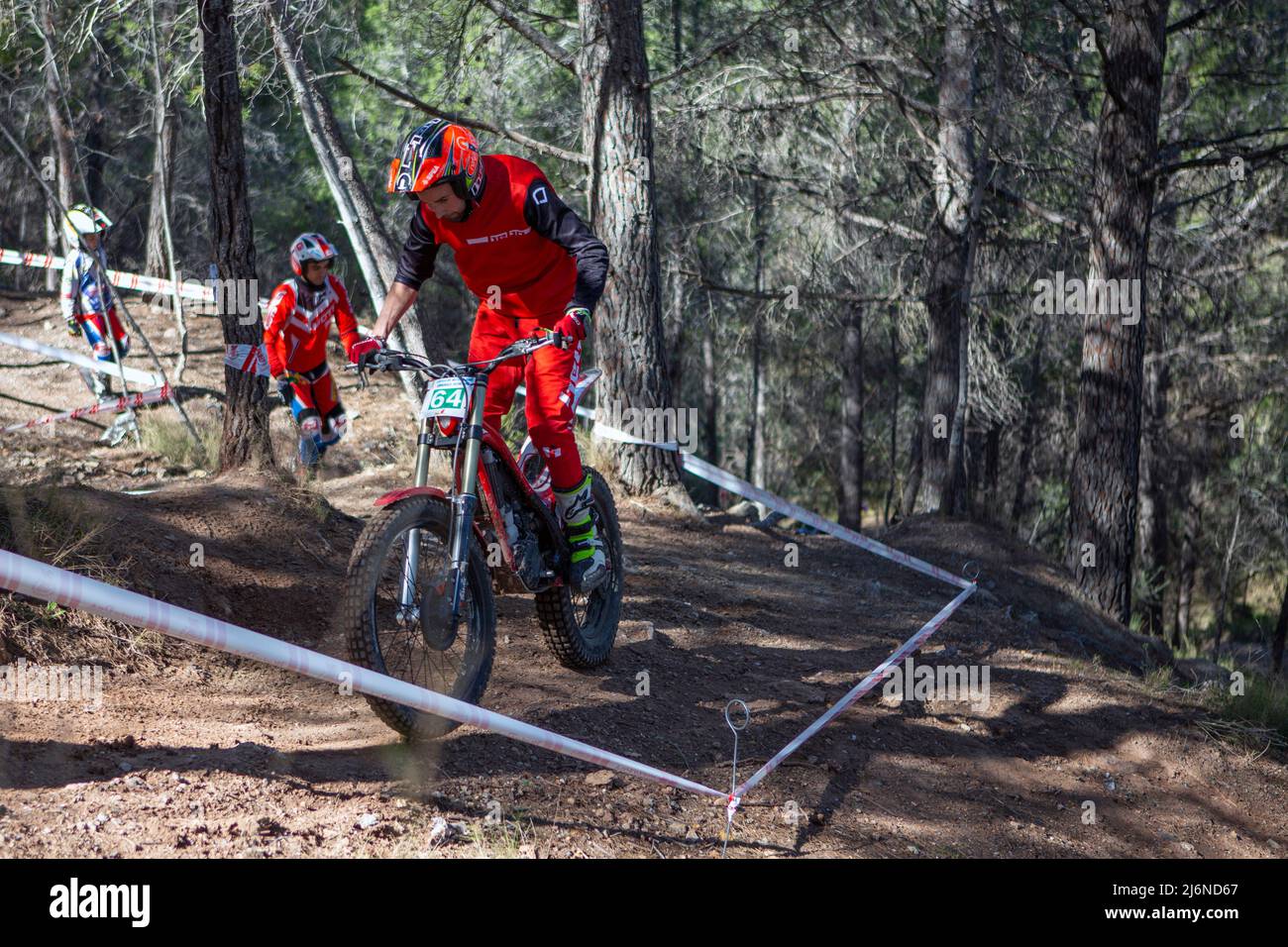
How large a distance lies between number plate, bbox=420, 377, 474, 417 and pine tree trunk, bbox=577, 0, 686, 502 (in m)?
4.89

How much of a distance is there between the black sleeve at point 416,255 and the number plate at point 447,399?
3.25ft

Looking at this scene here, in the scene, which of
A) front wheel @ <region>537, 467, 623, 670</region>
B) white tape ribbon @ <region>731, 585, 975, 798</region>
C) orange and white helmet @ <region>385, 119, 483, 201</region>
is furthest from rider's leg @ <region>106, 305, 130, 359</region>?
white tape ribbon @ <region>731, 585, 975, 798</region>

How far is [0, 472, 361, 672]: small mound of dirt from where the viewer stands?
502cm

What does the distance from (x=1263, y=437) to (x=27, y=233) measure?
28.5 metres

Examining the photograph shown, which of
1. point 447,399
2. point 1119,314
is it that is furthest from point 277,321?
point 1119,314

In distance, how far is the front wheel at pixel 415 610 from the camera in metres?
4.05

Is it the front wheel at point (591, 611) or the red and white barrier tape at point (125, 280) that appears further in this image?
the red and white barrier tape at point (125, 280)

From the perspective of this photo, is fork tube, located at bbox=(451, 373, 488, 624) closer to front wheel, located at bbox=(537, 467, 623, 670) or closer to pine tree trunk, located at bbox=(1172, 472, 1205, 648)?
front wheel, located at bbox=(537, 467, 623, 670)

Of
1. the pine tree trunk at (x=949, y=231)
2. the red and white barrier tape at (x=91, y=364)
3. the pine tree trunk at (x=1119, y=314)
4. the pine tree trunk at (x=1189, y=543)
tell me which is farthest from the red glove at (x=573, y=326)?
the pine tree trunk at (x=1189, y=543)

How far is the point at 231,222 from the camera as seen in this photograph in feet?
23.8

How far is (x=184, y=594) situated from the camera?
18.5ft

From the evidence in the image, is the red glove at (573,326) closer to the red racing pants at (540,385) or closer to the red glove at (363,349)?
the red racing pants at (540,385)

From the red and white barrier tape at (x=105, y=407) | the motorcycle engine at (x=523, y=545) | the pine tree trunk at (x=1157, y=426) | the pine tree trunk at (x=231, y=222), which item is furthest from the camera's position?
the pine tree trunk at (x=1157, y=426)
